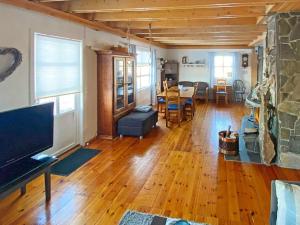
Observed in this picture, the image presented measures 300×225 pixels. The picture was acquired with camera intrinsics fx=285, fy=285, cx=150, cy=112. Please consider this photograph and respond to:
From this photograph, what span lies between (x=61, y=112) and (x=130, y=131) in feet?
5.24

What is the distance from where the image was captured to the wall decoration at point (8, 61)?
330cm

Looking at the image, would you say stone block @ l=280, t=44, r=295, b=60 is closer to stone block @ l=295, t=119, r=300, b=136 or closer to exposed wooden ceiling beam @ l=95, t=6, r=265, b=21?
exposed wooden ceiling beam @ l=95, t=6, r=265, b=21

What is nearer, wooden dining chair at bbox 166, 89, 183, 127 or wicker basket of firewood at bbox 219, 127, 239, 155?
wicker basket of firewood at bbox 219, 127, 239, 155

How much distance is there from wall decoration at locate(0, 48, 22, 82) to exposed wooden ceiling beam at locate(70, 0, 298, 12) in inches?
45.2

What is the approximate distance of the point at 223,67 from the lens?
11633mm

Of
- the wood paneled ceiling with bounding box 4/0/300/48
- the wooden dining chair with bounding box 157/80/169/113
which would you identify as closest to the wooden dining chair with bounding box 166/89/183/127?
the wooden dining chair with bounding box 157/80/169/113

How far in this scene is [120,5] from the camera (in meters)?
3.94

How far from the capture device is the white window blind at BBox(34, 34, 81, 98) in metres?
4.08

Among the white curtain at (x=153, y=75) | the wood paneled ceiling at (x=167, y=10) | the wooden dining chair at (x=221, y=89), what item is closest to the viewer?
the wood paneled ceiling at (x=167, y=10)

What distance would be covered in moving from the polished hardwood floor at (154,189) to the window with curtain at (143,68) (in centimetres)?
387

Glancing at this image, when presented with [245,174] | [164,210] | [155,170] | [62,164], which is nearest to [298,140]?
[245,174]

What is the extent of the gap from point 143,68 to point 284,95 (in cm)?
565

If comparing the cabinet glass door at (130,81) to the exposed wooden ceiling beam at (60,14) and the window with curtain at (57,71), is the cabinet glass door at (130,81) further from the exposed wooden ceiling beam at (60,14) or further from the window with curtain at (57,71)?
the window with curtain at (57,71)

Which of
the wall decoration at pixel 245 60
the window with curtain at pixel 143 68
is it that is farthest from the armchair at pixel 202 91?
the window with curtain at pixel 143 68
